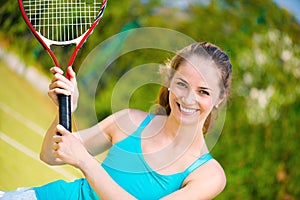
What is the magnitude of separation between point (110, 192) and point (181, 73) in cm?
50

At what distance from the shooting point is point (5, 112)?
3.94m

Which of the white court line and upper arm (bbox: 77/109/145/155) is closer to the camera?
upper arm (bbox: 77/109/145/155)

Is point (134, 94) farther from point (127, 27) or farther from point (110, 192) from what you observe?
point (110, 192)

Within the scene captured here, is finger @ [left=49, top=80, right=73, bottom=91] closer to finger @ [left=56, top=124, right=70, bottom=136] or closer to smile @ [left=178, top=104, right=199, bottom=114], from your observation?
finger @ [left=56, top=124, right=70, bottom=136]

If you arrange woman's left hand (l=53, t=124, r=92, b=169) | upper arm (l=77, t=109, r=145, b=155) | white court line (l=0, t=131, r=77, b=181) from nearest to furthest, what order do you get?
woman's left hand (l=53, t=124, r=92, b=169)
upper arm (l=77, t=109, r=145, b=155)
white court line (l=0, t=131, r=77, b=181)

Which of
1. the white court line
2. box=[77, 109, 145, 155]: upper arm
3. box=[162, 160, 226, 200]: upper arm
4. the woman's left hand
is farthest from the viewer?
the white court line

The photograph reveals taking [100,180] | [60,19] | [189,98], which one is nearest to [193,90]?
[189,98]

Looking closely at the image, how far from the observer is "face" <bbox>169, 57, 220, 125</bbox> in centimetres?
223

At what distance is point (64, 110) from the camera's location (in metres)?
1.99

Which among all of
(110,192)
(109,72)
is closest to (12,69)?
(109,72)

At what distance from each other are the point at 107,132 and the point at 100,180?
15.6 inches

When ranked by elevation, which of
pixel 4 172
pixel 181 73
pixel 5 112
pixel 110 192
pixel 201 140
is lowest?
pixel 4 172

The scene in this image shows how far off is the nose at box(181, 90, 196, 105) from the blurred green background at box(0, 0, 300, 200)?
57.3 inches

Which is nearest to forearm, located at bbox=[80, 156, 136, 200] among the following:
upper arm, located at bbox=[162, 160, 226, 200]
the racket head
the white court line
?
upper arm, located at bbox=[162, 160, 226, 200]
